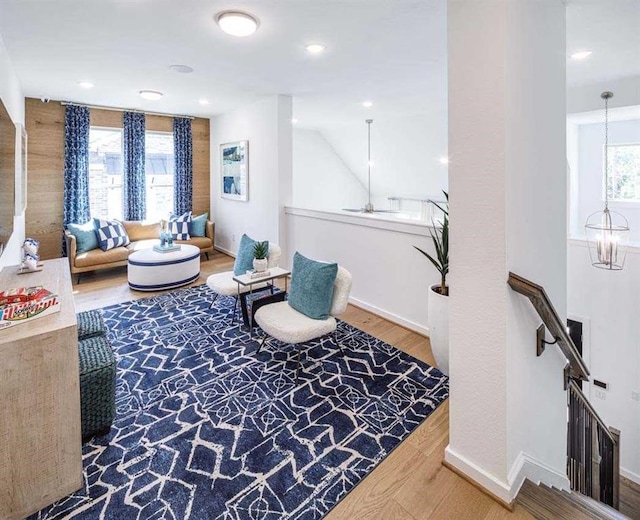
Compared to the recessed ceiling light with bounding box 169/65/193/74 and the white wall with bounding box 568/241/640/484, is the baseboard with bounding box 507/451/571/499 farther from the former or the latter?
the recessed ceiling light with bounding box 169/65/193/74

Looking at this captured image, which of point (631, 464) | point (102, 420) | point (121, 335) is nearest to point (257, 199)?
point (121, 335)

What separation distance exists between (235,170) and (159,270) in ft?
7.34

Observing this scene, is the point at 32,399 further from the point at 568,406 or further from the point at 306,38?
the point at 568,406

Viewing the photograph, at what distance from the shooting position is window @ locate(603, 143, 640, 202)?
6145mm

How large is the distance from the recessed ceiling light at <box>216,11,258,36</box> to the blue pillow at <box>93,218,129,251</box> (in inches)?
157

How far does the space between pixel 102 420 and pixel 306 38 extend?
122 inches

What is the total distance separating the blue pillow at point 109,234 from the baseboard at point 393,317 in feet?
12.6

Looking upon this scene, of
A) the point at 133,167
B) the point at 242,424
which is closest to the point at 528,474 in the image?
the point at 242,424

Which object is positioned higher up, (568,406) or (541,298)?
(541,298)

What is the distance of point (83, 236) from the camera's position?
5207 mm

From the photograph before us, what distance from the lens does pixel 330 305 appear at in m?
2.88

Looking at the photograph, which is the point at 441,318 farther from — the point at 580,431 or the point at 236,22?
the point at 236,22

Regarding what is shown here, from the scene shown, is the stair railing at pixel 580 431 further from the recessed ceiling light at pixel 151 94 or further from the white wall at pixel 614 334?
the recessed ceiling light at pixel 151 94

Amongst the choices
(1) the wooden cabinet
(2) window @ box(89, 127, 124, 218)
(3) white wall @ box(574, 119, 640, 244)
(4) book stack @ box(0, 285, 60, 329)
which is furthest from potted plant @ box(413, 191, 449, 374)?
(2) window @ box(89, 127, 124, 218)
